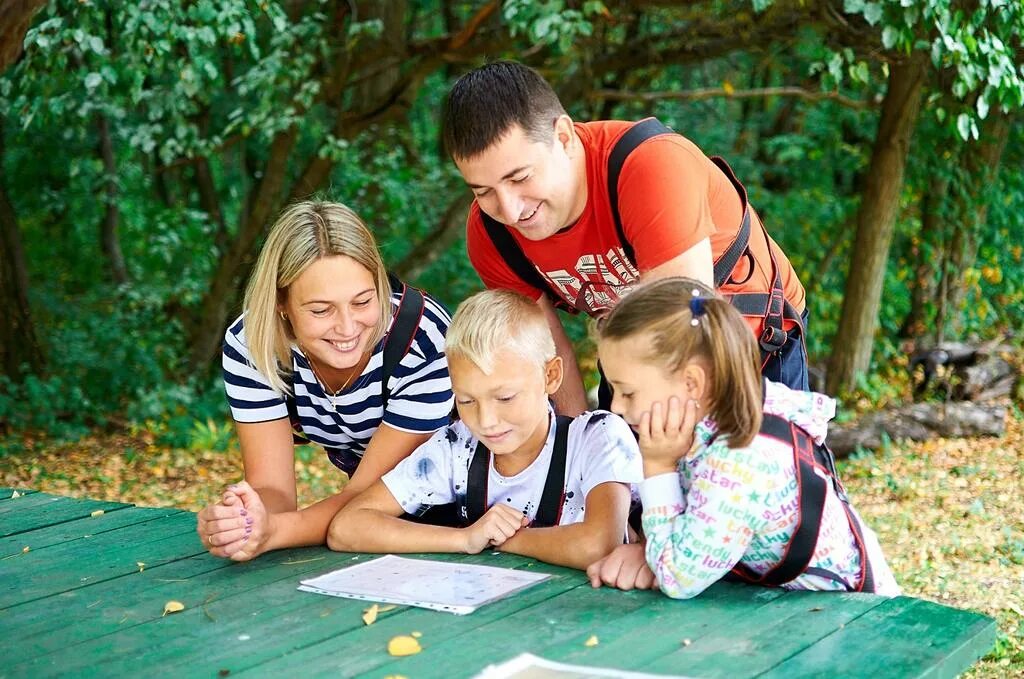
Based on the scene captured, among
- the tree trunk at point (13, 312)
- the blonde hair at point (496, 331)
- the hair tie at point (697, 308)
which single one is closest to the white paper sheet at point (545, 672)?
the hair tie at point (697, 308)

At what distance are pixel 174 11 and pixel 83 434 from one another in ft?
12.4

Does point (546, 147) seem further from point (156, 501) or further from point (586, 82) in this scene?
point (586, 82)

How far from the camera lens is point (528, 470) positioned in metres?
2.88

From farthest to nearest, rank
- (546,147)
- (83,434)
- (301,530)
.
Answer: (83,434)
(301,530)
(546,147)

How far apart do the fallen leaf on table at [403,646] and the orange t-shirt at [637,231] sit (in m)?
1.06

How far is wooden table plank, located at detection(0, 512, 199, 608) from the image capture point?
8.67ft

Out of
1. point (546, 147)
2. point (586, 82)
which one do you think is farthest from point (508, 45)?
point (546, 147)

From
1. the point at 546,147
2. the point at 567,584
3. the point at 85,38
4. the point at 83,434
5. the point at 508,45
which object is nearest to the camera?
the point at 567,584

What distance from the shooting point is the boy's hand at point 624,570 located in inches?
94.5

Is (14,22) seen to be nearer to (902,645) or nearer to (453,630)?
(453,630)

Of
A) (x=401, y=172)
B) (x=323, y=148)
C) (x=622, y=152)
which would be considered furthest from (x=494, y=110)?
(x=401, y=172)

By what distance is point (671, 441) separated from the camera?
233cm

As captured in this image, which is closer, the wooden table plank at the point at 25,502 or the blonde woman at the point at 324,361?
the blonde woman at the point at 324,361

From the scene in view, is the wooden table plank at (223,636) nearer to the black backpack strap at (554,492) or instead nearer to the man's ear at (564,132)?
the black backpack strap at (554,492)
